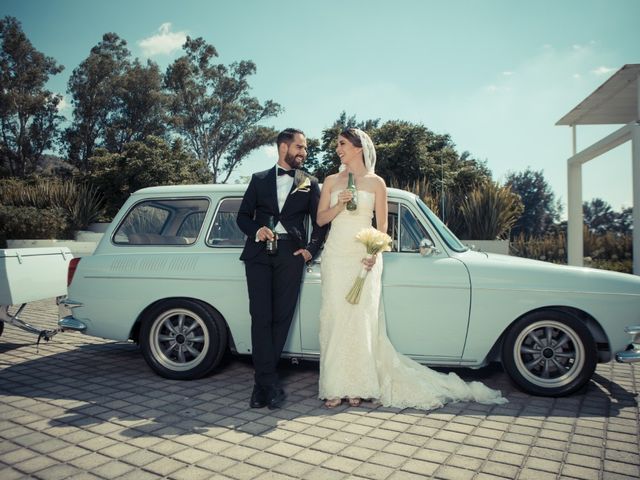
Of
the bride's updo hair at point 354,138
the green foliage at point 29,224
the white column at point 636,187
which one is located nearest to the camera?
the bride's updo hair at point 354,138

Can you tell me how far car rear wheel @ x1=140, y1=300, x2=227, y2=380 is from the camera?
4492 mm

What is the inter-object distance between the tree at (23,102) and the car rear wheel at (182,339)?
40368 millimetres

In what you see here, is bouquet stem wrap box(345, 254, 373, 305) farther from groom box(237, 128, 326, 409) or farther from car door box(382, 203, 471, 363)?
groom box(237, 128, 326, 409)

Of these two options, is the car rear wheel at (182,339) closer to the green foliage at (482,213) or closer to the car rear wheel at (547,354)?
the car rear wheel at (547,354)

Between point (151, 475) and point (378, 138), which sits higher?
point (378, 138)

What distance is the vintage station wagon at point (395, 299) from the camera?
408 cm

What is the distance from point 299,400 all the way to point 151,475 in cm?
154

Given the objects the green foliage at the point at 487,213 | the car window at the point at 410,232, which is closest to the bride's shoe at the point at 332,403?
the car window at the point at 410,232

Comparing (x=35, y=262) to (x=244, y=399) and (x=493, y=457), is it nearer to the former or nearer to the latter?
(x=244, y=399)

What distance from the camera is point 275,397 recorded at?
12.8 feet

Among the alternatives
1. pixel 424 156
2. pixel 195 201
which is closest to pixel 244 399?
pixel 195 201

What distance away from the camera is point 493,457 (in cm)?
300

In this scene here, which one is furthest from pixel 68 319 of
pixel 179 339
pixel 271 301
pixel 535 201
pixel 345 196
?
pixel 535 201

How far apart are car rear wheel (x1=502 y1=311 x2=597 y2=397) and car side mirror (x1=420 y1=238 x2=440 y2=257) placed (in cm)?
92
